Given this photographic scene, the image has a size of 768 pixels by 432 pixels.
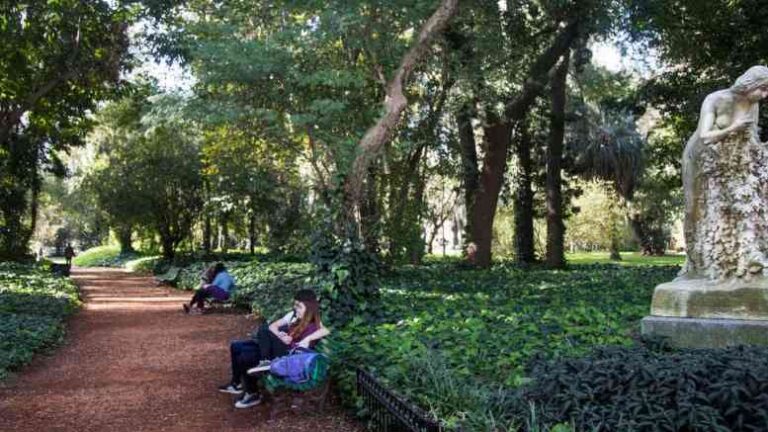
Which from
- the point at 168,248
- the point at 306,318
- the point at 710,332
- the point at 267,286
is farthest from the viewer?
the point at 168,248

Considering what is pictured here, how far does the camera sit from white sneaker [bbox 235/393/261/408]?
22.9 feet

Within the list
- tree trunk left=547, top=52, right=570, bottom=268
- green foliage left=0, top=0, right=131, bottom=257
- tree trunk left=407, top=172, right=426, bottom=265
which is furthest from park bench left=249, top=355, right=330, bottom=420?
tree trunk left=547, top=52, right=570, bottom=268

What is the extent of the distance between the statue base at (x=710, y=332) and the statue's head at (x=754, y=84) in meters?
2.02

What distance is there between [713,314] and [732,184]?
1.17 metres

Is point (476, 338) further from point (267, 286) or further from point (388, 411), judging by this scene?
point (267, 286)

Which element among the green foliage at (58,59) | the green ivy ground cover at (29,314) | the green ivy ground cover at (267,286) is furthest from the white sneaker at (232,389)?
the green foliage at (58,59)

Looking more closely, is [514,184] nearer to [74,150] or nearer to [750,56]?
[750,56]

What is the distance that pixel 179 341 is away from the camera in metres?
11.3

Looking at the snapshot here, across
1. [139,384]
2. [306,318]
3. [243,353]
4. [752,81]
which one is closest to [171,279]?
[139,384]

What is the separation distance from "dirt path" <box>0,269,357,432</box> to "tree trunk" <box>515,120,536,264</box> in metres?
13.1

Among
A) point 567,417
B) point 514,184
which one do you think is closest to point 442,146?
point 514,184

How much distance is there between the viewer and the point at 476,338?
7176 mm

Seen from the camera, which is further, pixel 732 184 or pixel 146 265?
pixel 146 265

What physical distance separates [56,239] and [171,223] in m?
52.6
